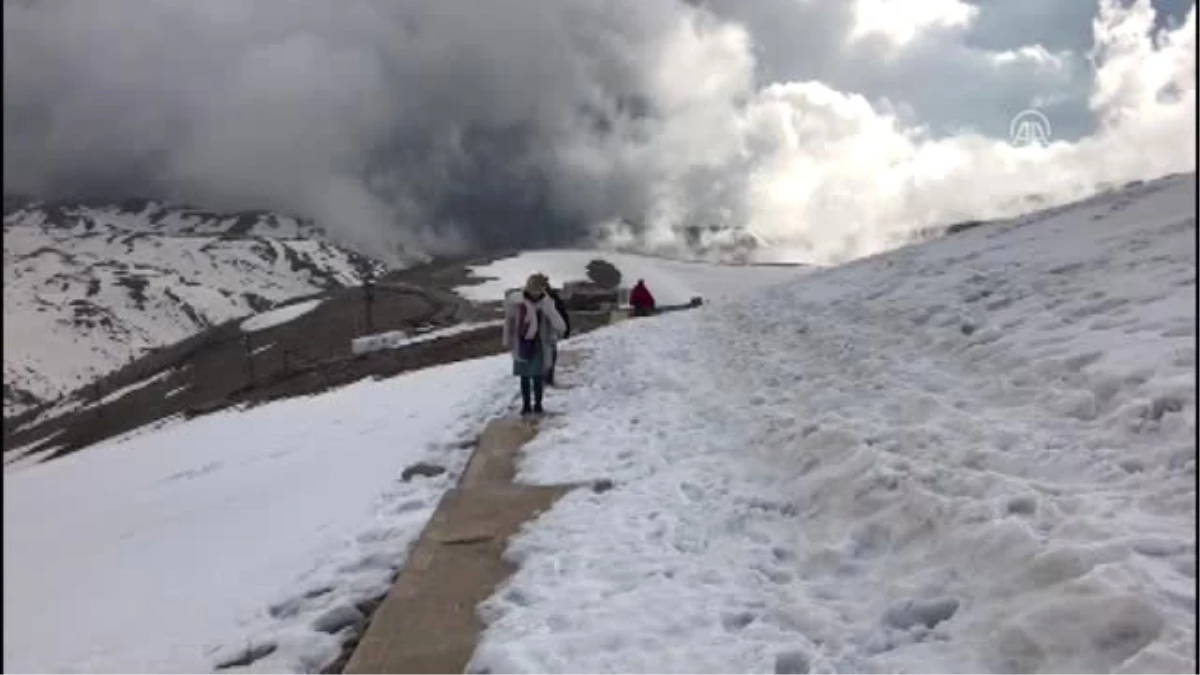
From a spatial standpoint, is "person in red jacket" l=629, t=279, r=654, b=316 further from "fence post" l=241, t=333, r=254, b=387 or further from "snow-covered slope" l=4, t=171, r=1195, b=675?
"fence post" l=241, t=333, r=254, b=387

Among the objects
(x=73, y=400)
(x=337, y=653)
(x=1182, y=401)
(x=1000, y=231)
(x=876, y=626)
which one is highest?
(x=1000, y=231)

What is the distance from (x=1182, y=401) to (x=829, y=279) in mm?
22006

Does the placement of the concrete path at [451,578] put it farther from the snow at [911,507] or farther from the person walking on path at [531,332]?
the person walking on path at [531,332]

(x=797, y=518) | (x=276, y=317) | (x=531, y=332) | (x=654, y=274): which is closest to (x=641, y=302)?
(x=531, y=332)

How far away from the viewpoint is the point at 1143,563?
249 inches

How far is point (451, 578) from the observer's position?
9.31 meters

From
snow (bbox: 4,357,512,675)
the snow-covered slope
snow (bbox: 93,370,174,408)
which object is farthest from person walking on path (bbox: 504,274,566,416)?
snow (bbox: 93,370,174,408)

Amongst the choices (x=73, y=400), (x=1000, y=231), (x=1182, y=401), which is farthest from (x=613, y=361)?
(x=73, y=400)

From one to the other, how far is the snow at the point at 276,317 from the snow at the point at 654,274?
26.8 metres

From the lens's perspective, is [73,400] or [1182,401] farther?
[73,400]

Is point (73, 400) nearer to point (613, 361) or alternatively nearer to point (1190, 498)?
point (613, 361)

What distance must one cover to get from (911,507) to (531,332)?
1074 cm

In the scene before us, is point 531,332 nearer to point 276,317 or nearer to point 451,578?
point 451,578

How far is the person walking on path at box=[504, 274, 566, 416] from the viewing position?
1850 cm
